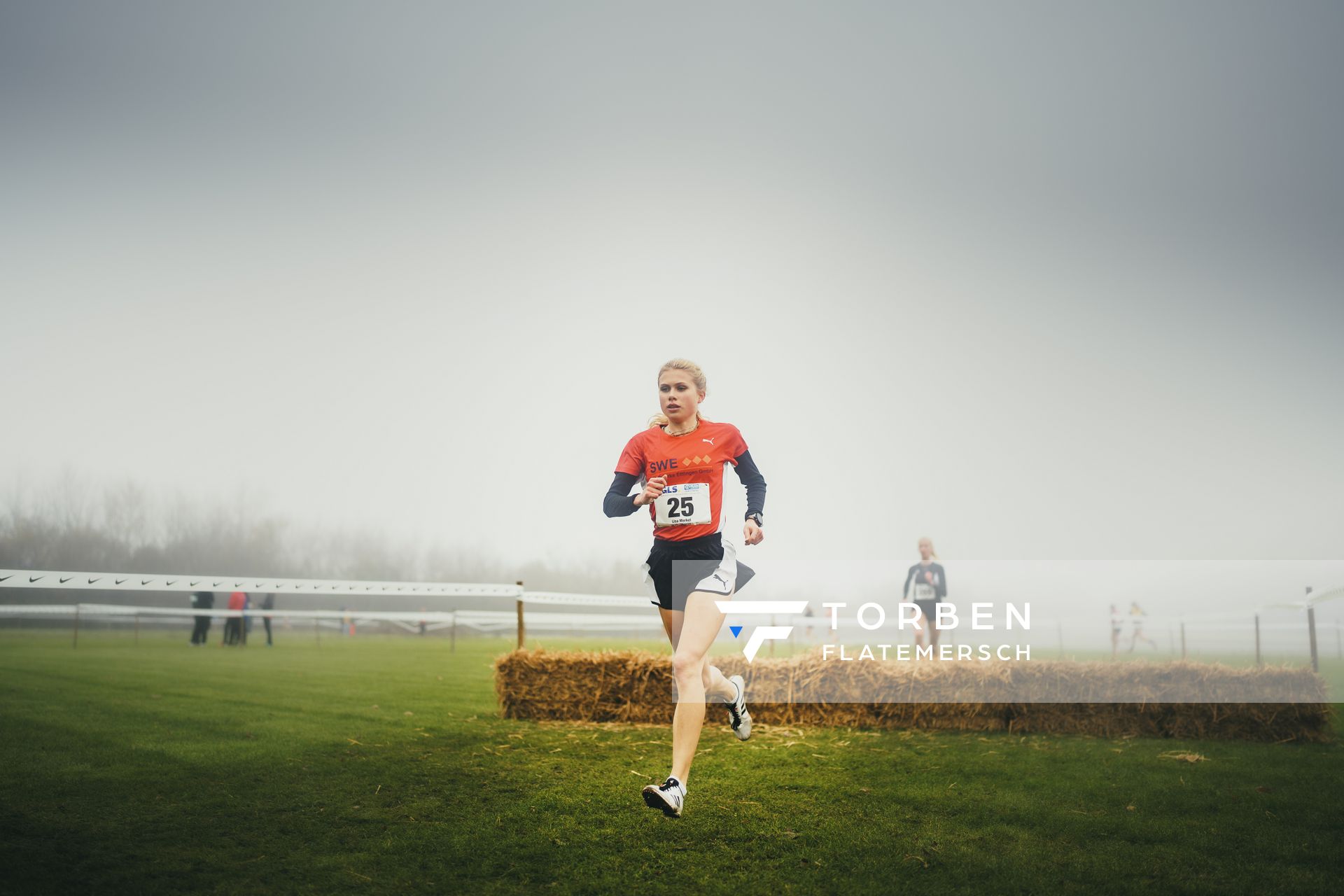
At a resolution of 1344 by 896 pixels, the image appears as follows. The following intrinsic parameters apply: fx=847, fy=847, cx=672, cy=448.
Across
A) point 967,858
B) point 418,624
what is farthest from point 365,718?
point 418,624

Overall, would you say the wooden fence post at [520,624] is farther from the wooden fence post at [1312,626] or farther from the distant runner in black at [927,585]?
the wooden fence post at [1312,626]

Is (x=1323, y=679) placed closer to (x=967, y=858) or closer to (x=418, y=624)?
(x=967, y=858)

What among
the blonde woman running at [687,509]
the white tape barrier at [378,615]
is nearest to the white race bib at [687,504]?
the blonde woman running at [687,509]

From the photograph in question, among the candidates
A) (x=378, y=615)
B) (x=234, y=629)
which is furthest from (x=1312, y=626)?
(x=234, y=629)

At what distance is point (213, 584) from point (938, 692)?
7187 millimetres

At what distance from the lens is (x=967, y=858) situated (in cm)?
401

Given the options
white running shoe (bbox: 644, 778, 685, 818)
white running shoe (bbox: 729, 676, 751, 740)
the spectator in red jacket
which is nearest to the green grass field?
white running shoe (bbox: 644, 778, 685, 818)

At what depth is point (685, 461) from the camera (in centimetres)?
505

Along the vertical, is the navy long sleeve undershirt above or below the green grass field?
above

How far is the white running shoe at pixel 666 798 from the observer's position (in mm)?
4102

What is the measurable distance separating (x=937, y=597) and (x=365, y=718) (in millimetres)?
9238

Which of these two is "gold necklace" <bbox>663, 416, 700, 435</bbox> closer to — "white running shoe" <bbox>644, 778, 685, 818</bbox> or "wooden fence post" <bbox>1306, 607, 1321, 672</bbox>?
"white running shoe" <bbox>644, 778, 685, 818</bbox>

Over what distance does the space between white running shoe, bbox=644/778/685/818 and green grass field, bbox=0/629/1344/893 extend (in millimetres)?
181

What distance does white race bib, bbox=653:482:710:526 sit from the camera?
16.4 feet
